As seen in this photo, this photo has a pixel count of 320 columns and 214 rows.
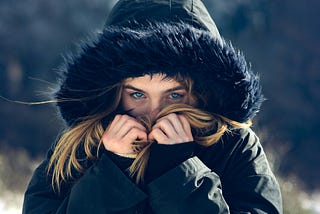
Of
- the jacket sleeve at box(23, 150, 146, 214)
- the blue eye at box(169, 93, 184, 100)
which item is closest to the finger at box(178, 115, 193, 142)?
the blue eye at box(169, 93, 184, 100)

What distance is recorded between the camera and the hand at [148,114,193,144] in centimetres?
234

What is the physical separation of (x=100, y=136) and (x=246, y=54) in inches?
466

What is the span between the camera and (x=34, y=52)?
43.9 ft

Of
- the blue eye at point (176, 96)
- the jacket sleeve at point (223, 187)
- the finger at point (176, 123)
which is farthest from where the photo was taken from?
the blue eye at point (176, 96)

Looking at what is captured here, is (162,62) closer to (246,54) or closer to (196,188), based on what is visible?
(196,188)

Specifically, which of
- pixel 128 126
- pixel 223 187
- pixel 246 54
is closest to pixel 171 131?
pixel 128 126

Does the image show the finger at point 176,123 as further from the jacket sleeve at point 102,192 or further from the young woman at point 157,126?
the jacket sleeve at point 102,192

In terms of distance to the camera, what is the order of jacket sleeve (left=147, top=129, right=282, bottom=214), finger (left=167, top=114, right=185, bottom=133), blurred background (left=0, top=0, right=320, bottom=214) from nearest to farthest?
1. jacket sleeve (left=147, top=129, right=282, bottom=214)
2. finger (left=167, top=114, right=185, bottom=133)
3. blurred background (left=0, top=0, right=320, bottom=214)

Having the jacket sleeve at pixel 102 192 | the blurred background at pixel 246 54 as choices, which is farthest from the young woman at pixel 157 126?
the blurred background at pixel 246 54

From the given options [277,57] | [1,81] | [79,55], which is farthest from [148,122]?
[277,57]

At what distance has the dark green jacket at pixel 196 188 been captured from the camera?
226cm

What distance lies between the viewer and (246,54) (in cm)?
1411

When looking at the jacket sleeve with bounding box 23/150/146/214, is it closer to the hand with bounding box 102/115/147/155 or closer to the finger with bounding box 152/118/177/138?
the hand with bounding box 102/115/147/155

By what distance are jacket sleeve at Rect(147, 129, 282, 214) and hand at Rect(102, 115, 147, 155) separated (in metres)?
0.15
